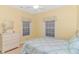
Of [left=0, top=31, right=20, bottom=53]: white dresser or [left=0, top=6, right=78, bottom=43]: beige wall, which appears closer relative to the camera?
[left=0, top=6, right=78, bottom=43]: beige wall

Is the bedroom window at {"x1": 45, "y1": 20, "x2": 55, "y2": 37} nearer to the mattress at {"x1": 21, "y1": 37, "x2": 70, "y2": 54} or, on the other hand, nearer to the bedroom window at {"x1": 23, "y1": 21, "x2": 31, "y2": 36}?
the mattress at {"x1": 21, "y1": 37, "x2": 70, "y2": 54}

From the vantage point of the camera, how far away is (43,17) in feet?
3.20

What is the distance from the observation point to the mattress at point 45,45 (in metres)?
0.91

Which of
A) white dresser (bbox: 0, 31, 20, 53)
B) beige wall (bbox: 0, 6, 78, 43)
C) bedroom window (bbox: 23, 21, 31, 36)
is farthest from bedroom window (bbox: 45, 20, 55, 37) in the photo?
white dresser (bbox: 0, 31, 20, 53)

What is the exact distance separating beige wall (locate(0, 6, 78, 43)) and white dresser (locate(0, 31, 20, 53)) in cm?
7

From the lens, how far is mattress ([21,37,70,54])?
91cm

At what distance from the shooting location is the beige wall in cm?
88

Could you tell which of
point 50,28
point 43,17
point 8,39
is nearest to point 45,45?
point 50,28

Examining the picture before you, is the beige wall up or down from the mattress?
up

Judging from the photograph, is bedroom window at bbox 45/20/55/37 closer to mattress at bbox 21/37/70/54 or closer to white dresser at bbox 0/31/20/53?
mattress at bbox 21/37/70/54

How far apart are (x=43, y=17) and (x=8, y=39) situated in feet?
1.52

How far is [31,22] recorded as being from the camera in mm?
966
